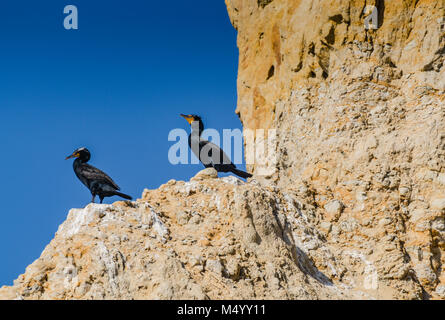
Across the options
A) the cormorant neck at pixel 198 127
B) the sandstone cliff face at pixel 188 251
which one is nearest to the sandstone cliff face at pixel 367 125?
the sandstone cliff face at pixel 188 251

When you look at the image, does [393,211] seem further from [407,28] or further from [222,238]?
[407,28]

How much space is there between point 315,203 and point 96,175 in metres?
3.99

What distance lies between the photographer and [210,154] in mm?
12922

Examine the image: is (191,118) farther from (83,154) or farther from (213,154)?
(83,154)

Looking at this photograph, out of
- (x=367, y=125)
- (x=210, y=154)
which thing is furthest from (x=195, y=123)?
(x=367, y=125)

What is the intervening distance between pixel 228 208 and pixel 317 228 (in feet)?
6.58

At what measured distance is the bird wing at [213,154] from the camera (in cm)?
1277

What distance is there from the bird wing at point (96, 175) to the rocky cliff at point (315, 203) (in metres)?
1.46

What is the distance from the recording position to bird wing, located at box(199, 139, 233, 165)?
12.8m

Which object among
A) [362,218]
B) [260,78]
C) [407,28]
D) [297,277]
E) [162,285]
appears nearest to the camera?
[162,285]

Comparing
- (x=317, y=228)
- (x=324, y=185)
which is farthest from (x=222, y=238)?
(x=324, y=185)

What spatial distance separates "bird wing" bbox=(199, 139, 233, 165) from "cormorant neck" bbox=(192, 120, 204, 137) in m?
0.45

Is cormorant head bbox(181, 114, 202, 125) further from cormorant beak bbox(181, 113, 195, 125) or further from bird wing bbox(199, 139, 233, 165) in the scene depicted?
bird wing bbox(199, 139, 233, 165)

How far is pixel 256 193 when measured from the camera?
8.79 meters
